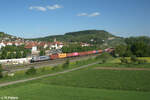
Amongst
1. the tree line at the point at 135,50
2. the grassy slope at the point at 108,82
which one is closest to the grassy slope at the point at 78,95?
the grassy slope at the point at 108,82

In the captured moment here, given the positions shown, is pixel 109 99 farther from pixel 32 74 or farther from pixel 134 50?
pixel 134 50

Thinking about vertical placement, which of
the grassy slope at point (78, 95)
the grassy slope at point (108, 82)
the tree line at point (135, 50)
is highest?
the tree line at point (135, 50)

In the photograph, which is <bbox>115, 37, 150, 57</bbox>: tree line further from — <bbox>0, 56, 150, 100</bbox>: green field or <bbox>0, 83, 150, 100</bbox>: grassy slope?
<bbox>0, 83, 150, 100</bbox>: grassy slope

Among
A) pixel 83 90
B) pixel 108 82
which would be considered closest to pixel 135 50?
pixel 108 82

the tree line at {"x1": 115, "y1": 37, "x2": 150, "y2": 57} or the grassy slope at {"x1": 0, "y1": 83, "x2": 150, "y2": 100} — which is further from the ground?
the tree line at {"x1": 115, "y1": 37, "x2": 150, "y2": 57}

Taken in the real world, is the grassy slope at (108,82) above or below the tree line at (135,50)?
below

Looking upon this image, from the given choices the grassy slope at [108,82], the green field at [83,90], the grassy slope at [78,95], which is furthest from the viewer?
the grassy slope at [108,82]

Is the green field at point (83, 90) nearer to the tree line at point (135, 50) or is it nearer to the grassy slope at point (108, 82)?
the grassy slope at point (108, 82)

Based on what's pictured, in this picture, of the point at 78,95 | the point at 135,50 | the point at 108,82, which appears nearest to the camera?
the point at 78,95

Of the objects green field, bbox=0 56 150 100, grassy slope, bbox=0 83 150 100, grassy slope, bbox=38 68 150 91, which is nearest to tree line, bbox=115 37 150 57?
grassy slope, bbox=38 68 150 91

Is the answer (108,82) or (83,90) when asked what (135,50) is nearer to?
(108,82)

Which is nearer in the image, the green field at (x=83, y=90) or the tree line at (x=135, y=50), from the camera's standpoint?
the green field at (x=83, y=90)

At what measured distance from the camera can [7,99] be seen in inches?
530

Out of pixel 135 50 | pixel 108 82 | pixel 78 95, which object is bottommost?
pixel 108 82
